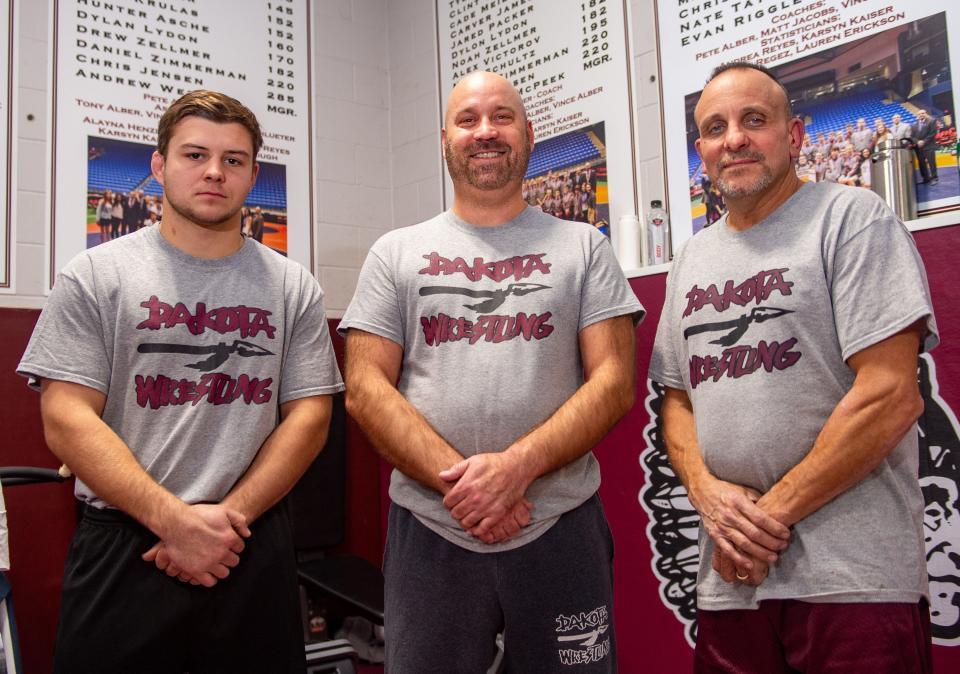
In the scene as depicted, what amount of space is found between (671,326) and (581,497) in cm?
42

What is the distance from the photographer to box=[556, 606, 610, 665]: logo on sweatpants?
143 cm

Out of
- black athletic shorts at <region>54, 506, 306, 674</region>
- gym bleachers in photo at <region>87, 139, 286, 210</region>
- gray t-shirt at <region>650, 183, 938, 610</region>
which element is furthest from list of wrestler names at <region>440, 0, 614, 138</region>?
black athletic shorts at <region>54, 506, 306, 674</region>

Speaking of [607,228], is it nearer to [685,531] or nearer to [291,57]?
[685,531]

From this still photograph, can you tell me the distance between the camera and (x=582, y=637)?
1.44m

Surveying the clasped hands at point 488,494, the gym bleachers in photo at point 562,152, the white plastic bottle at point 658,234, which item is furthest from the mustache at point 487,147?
the gym bleachers in photo at point 562,152

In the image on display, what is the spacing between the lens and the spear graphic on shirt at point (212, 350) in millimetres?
1532

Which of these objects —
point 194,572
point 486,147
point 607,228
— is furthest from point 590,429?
point 607,228

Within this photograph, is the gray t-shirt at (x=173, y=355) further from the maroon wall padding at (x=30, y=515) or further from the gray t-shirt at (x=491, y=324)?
the maroon wall padding at (x=30, y=515)

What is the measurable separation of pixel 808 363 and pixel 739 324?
141 mm

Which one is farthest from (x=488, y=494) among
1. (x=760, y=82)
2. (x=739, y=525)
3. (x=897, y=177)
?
(x=897, y=177)

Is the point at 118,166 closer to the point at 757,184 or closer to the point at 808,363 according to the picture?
the point at 757,184

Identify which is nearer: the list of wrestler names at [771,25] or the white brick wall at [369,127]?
the list of wrestler names at [771,25]

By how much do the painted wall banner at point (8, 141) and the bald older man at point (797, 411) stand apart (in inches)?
92.0

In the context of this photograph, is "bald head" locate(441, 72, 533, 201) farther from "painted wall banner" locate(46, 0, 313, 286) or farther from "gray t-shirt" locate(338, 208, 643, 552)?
"painted wall banner" locate(46, 0, 313, 286)
